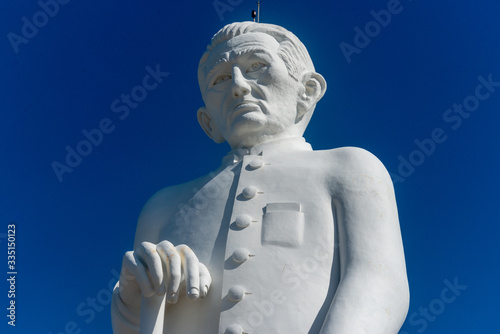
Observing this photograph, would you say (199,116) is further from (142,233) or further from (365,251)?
(365,251)

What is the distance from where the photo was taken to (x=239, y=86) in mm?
7348

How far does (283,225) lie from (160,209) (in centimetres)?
154

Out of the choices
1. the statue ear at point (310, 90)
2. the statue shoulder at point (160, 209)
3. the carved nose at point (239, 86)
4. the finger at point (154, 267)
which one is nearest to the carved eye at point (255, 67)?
the carved nose at point (239, 86)

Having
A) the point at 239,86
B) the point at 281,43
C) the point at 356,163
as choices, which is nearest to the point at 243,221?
the point at 356,163

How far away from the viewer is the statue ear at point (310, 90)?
7770 mm

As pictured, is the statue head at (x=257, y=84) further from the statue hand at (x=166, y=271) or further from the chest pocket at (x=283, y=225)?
the statue hand at (x=166, y=271)

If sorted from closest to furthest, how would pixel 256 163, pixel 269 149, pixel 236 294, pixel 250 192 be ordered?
pixel 236 294 < pixel 250 192 < pixel 256 163 < pixel 269 149

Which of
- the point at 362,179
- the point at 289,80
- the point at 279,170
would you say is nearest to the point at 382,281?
the point at 362,179

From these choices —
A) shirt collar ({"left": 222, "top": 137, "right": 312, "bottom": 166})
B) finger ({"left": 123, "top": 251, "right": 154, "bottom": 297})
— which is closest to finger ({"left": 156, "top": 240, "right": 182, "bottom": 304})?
finger ({"left": 123, "top": 251, "right": 154, "bottom": 297})

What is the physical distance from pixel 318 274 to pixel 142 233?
6.68 feet

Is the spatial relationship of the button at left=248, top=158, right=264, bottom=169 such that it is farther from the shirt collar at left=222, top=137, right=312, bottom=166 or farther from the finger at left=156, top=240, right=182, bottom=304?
the finger at left=156, top=240, right=182, bottom=304

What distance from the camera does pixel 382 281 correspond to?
6.12 meters

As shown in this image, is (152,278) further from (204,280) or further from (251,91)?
(251,91)

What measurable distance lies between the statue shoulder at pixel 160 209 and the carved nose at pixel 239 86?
3.00ft
